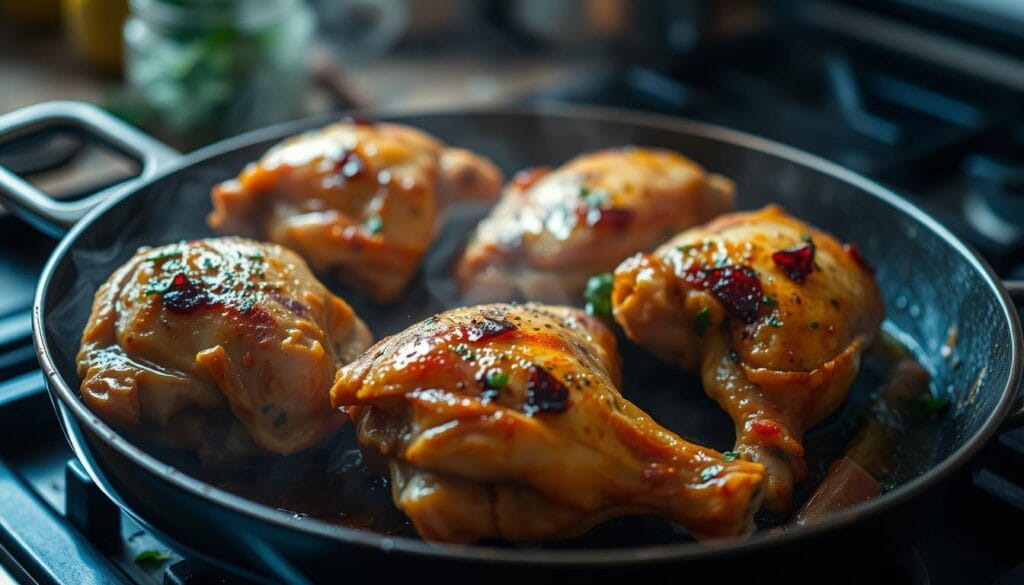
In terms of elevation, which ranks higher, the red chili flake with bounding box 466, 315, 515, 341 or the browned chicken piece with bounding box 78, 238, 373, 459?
the red chili flake with bounding box 466, 315, 515, 341

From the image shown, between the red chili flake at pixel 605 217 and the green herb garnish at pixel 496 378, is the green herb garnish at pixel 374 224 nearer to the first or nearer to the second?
the red chili flake at pixel 605 217

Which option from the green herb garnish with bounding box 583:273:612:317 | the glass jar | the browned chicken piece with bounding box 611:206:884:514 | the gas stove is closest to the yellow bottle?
the glass jar

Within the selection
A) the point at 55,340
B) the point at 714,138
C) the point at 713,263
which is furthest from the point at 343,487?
the point at 714,138

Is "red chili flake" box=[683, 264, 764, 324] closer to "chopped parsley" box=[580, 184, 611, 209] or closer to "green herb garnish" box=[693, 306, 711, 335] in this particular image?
"green herb garnish" box=[693, 306, 711, 335]

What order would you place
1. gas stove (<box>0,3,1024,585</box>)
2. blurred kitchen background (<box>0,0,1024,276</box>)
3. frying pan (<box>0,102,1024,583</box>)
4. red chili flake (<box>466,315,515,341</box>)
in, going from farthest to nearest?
blurred kitchen background (<box>0,0,1024,276</box>)
gas stove (<box>0,3,1024,585</box>)
red chili flake (<box>466,315,515,341</box>)
frying pan (<box>0,102,1024,583</box>)

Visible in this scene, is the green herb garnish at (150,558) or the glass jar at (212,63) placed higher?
the glass jar at (212,63)

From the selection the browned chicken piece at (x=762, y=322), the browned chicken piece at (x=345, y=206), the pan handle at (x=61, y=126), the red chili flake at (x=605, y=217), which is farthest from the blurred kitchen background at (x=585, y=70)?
the red chili flake at (x=605, y=217)
